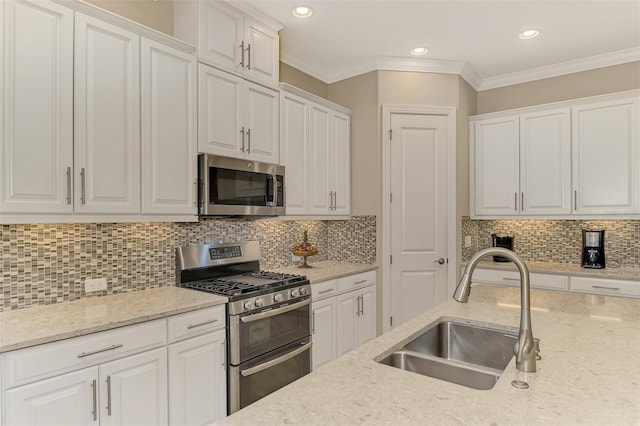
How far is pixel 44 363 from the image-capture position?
59.5 inches

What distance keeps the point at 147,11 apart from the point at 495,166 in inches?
133

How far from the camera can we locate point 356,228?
3830 millimetres

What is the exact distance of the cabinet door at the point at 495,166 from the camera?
3.79 meters

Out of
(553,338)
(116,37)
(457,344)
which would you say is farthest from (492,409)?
(116,37)

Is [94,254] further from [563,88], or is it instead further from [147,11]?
[563,88]

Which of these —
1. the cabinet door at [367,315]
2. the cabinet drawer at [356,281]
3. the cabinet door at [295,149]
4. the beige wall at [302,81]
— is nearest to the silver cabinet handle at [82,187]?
the cabinet door at [295,149]

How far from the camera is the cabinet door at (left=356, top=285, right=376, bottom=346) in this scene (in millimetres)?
3466

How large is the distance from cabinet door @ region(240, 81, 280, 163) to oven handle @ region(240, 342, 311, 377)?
56.4 inches

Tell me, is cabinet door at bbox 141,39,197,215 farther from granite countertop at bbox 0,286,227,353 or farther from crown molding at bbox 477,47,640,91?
crown molding at bbox 477,47,640,91

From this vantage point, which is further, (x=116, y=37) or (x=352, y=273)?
(x=352, y=273)

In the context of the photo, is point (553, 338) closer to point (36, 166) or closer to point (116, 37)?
point (36, 166)

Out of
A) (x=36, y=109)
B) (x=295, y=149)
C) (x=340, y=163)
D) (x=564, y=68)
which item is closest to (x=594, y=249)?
(x=564, y=68)

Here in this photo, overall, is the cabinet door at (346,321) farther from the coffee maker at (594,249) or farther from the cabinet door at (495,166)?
the coffee maker at (594,249)

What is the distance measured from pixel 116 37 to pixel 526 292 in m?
2.30
